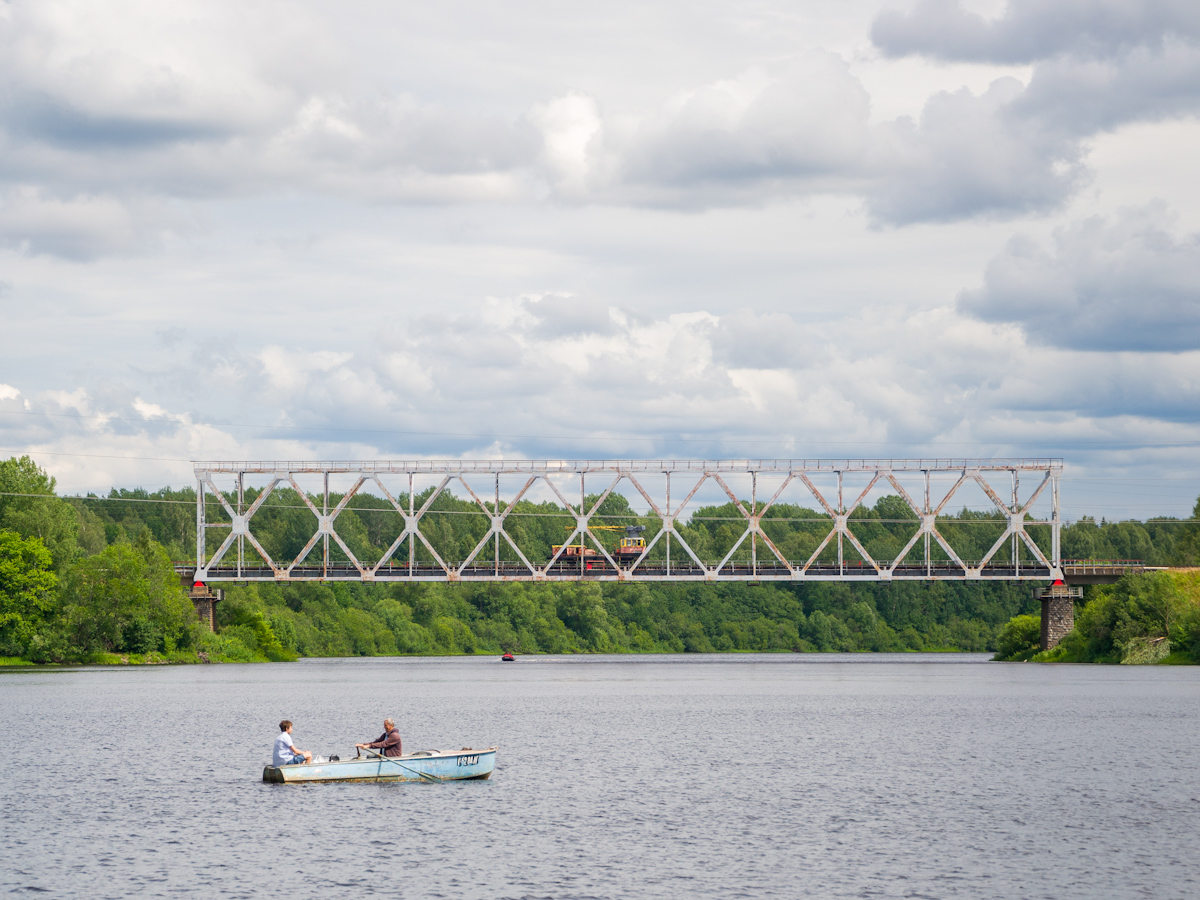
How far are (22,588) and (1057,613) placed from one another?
94.0m

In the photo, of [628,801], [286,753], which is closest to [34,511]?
[286,753]

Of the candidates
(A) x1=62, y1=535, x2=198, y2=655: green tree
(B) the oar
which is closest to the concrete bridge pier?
(A) x1=62, y1=535, x2=198, y2=655: green tree

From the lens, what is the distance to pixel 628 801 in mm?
47281

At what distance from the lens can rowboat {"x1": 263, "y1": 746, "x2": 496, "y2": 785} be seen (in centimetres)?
4984

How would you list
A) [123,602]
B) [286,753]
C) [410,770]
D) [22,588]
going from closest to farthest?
[286,753], [410,770], [22,588], [123,602]

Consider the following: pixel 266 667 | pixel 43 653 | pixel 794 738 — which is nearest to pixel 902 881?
pixel 794 738

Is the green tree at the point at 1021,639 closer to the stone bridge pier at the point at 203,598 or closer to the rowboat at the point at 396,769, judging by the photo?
the stone bridge pier at the point at 203,598

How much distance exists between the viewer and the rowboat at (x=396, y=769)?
4984 centimetres

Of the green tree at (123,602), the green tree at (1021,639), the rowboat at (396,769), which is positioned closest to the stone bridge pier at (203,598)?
the green tree at (123,602)

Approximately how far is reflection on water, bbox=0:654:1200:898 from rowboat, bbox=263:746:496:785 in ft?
2.13

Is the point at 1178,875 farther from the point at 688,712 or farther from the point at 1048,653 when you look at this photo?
the point at 1048,653

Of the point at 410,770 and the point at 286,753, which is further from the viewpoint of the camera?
the point at 410,770

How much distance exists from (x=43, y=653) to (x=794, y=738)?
253 ft

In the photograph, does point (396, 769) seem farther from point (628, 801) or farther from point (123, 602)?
point (123, 602)
